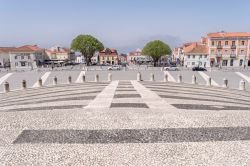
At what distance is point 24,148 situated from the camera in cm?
492

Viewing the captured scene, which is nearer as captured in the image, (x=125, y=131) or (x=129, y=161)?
(x=129, y=161)

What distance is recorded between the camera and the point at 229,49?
6588 cm

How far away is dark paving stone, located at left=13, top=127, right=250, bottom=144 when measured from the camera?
5348mm

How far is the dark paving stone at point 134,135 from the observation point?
535 centimetres

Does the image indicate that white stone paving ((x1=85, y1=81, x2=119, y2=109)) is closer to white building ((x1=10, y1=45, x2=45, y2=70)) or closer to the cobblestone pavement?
the cobblestone pavement

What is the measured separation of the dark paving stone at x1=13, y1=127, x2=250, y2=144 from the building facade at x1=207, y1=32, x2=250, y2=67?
65415 mm

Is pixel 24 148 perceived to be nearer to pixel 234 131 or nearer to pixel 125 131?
pixel 125 131

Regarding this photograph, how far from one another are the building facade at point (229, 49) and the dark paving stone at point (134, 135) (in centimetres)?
6541

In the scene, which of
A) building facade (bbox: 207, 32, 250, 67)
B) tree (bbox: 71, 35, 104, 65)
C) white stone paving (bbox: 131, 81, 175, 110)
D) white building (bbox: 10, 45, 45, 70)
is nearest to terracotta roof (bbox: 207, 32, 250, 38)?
building facade (bbox: 207, 32, 250, 67)


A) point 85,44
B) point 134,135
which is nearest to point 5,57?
point 85,44

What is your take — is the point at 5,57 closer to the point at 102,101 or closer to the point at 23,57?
the point at 23,57

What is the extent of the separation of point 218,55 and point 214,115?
66131mm

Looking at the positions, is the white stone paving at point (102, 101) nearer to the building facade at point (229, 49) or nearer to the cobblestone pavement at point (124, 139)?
Answer: the cobblestone pavement at point (124, 139)

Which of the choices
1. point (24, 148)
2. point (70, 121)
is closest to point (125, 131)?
point (70, 121)
